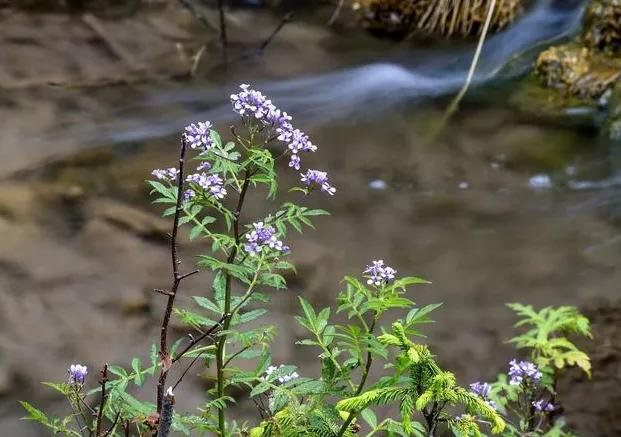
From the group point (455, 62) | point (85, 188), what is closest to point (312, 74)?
point (455, 62)

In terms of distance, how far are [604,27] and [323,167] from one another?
2.82 metres

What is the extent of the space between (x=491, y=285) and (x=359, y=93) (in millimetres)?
2792

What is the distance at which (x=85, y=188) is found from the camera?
15.5 ft

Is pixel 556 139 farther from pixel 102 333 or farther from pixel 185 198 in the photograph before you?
pixel 185 198

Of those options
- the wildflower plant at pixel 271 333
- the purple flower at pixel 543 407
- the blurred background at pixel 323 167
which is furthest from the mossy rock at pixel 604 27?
the wildflower plant at pixel 271 333

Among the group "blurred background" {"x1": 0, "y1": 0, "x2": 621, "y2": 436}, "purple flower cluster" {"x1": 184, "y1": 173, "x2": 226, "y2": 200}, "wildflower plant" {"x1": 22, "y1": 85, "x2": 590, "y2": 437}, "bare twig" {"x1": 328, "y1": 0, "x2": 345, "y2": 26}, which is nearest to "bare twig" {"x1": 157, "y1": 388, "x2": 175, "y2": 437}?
"wildflower plant" {"x1": 22, "y1": 85, "x2": 590, "y2": 437}

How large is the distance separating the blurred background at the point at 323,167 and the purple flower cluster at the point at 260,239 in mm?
1862

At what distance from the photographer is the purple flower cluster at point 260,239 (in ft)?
5.05

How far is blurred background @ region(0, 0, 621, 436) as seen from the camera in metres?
3.68

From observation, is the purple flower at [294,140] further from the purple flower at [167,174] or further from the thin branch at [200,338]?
the thin branch at [200,338]

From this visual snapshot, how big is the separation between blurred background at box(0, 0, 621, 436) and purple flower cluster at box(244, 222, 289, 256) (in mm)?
1862

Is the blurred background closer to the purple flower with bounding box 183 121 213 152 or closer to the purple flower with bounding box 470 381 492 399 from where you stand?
the purple flower with bounding box 470 381 492 399

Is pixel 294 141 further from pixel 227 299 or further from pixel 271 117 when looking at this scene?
pixel 227 299

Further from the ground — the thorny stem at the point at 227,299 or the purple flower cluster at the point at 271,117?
the purple flower cluster at the point at 271,117
